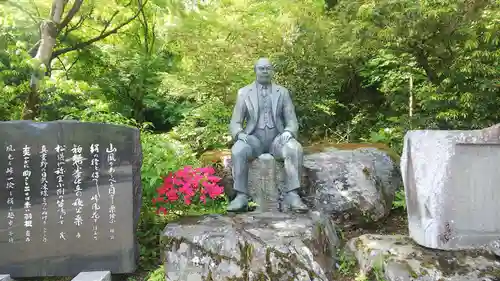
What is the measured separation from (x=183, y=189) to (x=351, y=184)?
7.47 feet

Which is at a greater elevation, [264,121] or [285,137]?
[264,121]

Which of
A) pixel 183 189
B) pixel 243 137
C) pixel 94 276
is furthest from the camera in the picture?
pixel 243 137

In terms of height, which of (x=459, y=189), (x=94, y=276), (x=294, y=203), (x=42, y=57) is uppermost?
(x=42, y=57)

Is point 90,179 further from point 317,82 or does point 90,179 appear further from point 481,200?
point 317,82

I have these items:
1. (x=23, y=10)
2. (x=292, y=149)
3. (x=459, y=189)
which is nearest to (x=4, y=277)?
(x=292, y=149)

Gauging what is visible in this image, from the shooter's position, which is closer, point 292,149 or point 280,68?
point 292,149

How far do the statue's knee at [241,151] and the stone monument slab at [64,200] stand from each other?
4.20 feet

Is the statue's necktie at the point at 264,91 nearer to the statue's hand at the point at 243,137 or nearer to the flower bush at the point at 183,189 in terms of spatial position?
the statue's hand at the point at 243,137

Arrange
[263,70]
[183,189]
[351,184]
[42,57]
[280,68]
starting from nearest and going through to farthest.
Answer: [183,189] < [263,70] < [351,184] < [42,57] < [280,68]

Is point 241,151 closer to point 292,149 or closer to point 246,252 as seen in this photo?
point 292,149

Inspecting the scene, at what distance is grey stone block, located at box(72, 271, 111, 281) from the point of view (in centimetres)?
377

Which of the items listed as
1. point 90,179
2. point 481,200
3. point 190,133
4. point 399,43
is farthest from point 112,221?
point 399,43

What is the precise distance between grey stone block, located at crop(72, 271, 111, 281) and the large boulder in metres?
2.15

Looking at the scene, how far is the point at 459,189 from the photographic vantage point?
4.05 metres
